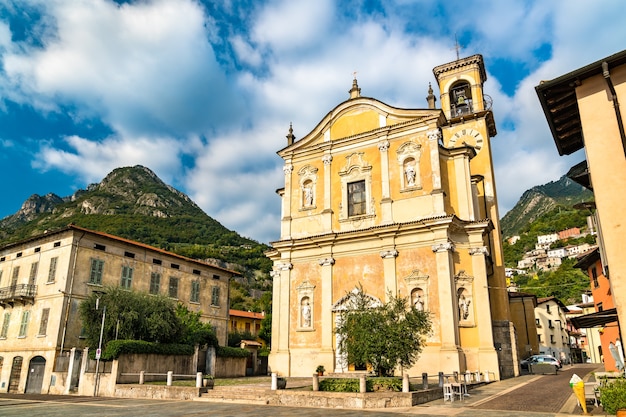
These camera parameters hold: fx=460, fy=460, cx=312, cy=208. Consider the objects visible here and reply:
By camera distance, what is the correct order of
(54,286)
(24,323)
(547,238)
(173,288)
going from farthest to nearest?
(547,238) → (173,288) → (24,323) → (54,286)

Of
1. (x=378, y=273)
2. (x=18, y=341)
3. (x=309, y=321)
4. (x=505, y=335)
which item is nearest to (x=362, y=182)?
(x=378, y=273)

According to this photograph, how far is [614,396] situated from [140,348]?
70.9 ft

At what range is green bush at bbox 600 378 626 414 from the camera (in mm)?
9641

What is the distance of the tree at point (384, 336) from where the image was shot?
16875mm

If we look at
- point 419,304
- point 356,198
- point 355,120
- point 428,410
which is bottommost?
point 428,410

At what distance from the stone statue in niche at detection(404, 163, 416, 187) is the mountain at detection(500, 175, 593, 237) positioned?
166 m

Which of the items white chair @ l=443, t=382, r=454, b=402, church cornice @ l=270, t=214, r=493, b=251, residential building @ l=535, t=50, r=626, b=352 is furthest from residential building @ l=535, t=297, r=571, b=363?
residential building @ l=535, t=50, r=626, b=352

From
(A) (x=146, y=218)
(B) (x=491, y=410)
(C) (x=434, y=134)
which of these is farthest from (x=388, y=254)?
(A) (x=146, y=218)

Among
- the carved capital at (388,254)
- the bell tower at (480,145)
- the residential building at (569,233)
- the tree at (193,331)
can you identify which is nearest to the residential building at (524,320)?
the bell tower at (480,145)

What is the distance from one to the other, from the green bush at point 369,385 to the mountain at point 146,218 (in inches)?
2607

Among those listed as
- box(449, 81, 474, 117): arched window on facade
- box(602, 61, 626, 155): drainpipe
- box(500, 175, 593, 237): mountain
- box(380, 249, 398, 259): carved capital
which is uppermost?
box(500, 175, 593, 237): mountain

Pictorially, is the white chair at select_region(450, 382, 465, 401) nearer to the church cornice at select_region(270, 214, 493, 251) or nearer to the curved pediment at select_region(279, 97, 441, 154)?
the church cornice at select_region(270, 214, 493, 251)

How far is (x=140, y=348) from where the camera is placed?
24391 mm

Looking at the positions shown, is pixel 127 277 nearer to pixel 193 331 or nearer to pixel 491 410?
pixel 193 331
